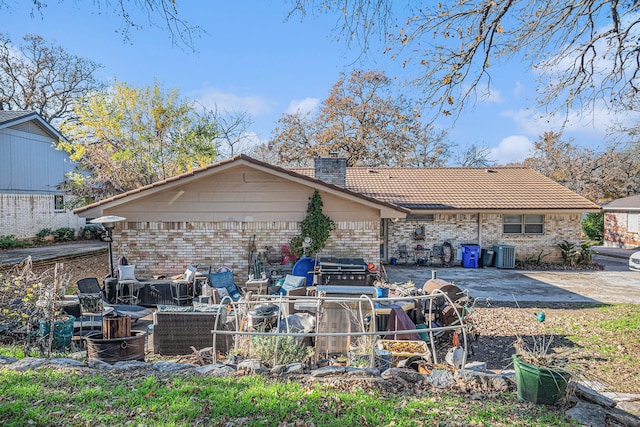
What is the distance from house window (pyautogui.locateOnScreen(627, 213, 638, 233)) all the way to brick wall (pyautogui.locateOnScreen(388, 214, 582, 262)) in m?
10.0

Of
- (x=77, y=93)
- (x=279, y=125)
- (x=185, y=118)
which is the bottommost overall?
(x=185, y=118)

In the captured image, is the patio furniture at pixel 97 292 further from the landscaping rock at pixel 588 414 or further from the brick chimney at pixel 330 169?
the brick chimney at pixel 330 169

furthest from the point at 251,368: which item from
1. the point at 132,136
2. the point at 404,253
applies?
the point at 132,136

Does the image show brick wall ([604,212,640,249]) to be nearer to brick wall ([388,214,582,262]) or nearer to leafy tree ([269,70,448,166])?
brick wall ([388,214,582,262])

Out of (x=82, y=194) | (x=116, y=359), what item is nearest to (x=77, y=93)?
(x=82, y=194)

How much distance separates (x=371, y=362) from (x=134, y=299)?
7.39 meters

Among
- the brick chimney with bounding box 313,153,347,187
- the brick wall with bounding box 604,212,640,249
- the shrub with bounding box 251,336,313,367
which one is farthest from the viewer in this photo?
the brick wall with bounding box 604,212,640,249

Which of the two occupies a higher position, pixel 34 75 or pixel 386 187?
pixel 34 75

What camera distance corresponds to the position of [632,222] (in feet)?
77.8

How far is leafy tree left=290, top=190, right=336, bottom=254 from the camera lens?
11.5 meters

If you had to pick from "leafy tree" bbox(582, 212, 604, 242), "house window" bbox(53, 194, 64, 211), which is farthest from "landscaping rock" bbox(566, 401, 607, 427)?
"leafy tree" bbox(582, 212, 604, 242)

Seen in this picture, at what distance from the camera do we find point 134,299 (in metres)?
10.0

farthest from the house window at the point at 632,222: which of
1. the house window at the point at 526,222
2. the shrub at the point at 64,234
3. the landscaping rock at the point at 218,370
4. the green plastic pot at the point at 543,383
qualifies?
the shrub at the point at 64,234

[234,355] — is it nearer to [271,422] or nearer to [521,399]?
[271,422]
